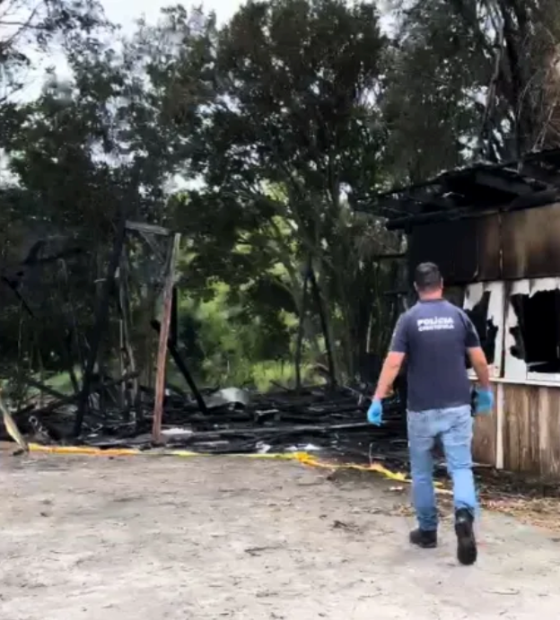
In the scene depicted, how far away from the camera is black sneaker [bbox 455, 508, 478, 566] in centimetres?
537

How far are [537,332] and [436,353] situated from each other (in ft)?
13.2

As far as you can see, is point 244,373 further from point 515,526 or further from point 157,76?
point 515,526

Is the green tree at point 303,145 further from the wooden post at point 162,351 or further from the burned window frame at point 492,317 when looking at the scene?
the burned window frame at point 492,317

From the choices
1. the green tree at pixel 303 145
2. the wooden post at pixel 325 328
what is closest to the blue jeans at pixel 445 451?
the green tree at pixel 303 145

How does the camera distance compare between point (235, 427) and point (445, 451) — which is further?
point (235, 427)

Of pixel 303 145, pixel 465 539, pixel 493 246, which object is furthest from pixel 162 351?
Result: pixel 303 145

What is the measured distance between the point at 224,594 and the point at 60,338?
15.3 meters

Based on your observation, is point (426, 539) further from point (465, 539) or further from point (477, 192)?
point (477, 192)

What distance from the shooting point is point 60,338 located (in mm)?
19453

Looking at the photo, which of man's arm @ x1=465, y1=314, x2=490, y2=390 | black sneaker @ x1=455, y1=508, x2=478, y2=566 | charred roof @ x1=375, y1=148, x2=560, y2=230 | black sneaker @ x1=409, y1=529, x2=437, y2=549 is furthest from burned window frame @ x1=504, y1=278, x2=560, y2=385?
black sneaker @ x1=455, y1=508, x2=478, y2=566

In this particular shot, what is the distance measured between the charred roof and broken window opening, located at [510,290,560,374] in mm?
985

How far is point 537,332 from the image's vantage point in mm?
9289

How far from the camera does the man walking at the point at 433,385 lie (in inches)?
221

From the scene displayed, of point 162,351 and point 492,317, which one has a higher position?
point 492,317
